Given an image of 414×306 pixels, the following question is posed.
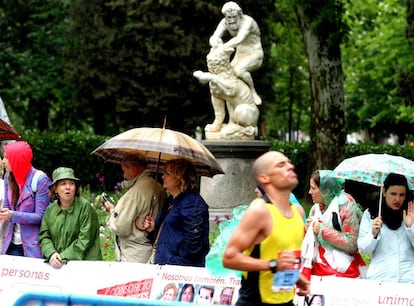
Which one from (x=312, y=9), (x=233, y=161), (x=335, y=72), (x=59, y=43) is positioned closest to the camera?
(x=233, y=161)

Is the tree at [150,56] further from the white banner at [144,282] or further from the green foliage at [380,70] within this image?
the white banner at [144,282]

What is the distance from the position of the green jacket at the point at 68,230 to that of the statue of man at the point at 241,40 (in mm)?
7598

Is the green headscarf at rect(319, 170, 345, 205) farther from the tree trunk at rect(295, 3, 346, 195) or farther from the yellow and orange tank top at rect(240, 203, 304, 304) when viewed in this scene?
the tree trunk at rect(295, 3, 346, 195)

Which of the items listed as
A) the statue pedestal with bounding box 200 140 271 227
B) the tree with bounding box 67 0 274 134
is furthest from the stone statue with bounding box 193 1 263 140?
the tree with bounding box 67 0 274 134

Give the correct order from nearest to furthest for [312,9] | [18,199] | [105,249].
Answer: [18,199] < [105,249] < [312,9]

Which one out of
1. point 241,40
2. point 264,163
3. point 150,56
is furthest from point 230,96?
point 150,56

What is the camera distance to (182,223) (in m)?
8.00

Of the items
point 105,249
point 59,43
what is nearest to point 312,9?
point 105,249

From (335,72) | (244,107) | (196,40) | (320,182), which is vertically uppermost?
(196,40)

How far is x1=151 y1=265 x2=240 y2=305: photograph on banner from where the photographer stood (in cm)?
815

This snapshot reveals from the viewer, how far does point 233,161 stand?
15.6 meters

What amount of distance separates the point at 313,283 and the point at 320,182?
0.93 m

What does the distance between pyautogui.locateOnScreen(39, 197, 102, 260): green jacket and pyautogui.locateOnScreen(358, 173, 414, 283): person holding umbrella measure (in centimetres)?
246

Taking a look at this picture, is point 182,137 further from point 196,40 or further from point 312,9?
point 196,40
